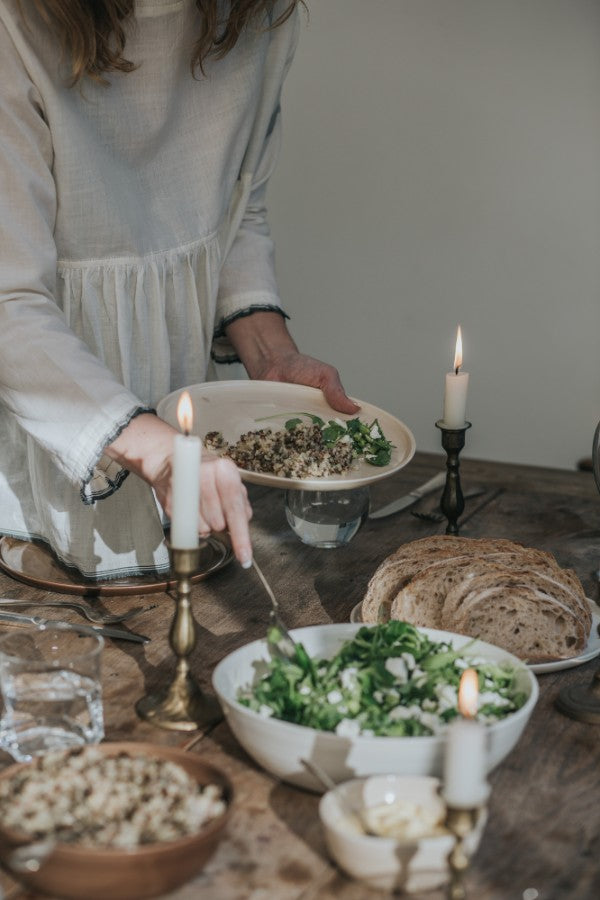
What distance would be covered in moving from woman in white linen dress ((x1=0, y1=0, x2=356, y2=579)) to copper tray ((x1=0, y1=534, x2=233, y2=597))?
0.02 meters

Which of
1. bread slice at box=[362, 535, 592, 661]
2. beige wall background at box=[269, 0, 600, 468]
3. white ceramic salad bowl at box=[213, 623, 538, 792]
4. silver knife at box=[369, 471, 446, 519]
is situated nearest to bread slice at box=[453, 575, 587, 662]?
bread slice at box=[362, 535, 592, 661]

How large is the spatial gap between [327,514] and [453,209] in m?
2.19

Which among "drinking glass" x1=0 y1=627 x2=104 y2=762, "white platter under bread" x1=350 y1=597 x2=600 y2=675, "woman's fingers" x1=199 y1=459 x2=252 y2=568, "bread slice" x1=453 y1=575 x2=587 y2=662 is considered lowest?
"white platter under bread" x1=350 y1=597 x2=600 y2=675

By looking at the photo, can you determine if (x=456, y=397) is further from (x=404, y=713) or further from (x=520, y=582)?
(x=404, y=713)

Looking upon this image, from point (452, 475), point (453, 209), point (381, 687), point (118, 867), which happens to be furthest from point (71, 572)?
point (453, 209)

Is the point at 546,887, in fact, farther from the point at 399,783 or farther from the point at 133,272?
the point at 133,272

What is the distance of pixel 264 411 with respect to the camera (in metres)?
1.84

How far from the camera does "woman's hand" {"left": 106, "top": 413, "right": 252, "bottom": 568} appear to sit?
1262 millimetres

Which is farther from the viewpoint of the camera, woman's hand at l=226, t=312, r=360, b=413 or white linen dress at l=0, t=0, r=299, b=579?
woman's hand at l=226, t=312, r=360, b=413

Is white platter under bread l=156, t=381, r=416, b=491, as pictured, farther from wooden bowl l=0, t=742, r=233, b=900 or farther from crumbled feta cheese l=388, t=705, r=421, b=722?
wooden bowl l=0, t=742, r=233, b=900

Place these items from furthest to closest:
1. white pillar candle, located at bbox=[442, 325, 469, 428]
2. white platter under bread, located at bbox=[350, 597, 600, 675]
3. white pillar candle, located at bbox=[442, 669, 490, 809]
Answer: white pillar candle, located at bbox=[442, 325, 469, 428] → white platter under bread, located at bbox=[350, 597, 600, 675] → white pillar candle, located at bbox=[442, 669, 490, 809]

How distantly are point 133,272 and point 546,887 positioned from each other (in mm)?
1196

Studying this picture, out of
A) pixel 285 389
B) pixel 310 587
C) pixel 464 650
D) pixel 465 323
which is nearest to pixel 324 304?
pixel 465 323

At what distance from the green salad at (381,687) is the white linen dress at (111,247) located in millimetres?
432
